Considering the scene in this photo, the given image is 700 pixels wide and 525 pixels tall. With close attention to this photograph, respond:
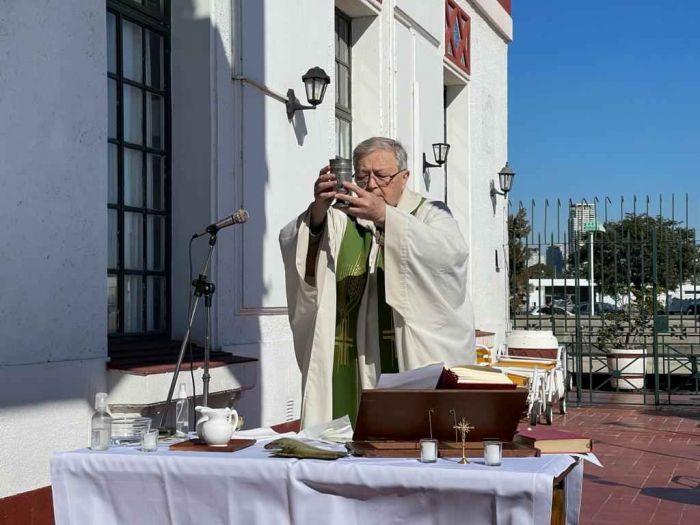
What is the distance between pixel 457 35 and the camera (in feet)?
53.5

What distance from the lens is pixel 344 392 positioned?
4.76m

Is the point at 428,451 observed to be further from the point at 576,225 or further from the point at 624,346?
the point at 624,346

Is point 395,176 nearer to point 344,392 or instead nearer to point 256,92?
point 344,392

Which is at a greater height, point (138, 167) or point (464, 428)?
point (138, 167)

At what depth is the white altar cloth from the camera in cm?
339

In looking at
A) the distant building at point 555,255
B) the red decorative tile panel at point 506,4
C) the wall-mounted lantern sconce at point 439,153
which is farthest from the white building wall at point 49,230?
the red decorative tile panel at point 506,4

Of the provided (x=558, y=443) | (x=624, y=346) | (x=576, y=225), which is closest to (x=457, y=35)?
(x=576, y=225)

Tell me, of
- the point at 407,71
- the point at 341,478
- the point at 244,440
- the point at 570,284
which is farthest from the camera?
the point at 570,284

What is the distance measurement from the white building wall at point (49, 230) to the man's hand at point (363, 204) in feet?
9.13

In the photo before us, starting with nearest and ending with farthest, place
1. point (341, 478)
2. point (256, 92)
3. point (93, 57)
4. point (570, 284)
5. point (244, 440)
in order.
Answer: point (341, 478), point (244, 440), point (93, 57), point (256, 92), point (570, 284)

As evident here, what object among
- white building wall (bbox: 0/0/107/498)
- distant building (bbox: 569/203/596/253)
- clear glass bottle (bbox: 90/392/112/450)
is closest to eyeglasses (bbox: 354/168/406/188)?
clear glass bottle (bbox: 90/392/112/450)

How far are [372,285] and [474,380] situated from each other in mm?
1049

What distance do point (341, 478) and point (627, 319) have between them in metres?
15.1

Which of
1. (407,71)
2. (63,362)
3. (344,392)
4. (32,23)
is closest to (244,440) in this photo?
(344,392)
